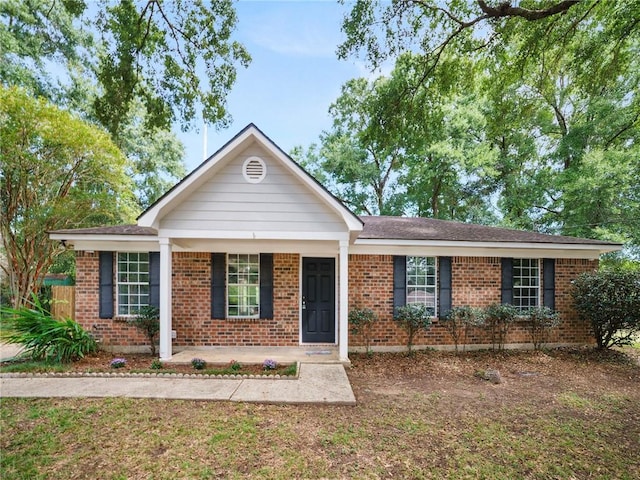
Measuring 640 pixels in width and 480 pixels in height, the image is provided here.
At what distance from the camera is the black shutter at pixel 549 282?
26.5 feet

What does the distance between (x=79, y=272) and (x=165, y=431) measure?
227 inches

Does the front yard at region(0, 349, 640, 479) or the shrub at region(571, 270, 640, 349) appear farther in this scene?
the shrub at region(571, 270, 640, 349)

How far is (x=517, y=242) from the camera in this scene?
25.2ft

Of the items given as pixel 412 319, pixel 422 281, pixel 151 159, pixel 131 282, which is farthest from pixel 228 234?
pixel 151 159

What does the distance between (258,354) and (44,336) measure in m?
4.55

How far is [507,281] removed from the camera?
7.97 m

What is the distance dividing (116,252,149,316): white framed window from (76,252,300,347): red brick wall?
15.2 inches

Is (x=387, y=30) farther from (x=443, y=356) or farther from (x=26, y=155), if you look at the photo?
(x=26, y=155)

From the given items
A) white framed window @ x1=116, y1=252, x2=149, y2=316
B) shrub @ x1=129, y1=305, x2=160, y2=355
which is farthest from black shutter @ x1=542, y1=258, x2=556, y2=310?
white framed window @ x1=116, y1=252, x2=149, y2=316

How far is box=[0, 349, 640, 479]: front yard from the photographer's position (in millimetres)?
3111

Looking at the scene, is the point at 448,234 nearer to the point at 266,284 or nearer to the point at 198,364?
the point at 266,284

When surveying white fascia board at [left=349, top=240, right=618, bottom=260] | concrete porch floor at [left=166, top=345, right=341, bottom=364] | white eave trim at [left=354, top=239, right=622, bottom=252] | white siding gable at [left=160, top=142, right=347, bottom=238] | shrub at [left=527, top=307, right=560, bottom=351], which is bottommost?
concrete porch floor at [left=166, top=345, right=341, bottom=364]

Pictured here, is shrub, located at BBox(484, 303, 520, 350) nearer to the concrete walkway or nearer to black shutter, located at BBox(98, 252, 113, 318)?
the concrete walkway

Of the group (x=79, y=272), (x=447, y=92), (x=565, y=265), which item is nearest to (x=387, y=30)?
(x=447, y=92)
